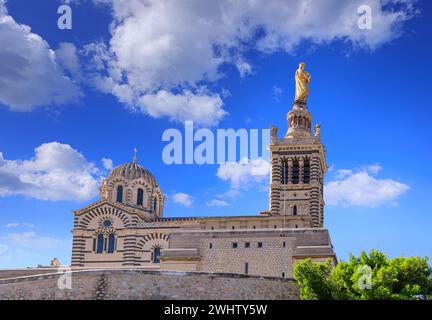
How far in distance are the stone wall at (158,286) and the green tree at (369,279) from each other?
75.1 inches

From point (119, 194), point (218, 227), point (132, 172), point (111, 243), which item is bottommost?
point (111, 243)

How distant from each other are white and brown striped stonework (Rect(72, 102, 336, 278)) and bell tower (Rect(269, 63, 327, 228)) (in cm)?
8

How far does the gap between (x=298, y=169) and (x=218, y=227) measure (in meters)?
9.97

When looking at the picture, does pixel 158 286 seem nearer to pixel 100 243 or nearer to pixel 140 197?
pixel 100 243

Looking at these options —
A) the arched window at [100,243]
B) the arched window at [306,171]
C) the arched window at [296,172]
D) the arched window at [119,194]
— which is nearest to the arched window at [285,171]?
the arched window at [296,172]

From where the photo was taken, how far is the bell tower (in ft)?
211

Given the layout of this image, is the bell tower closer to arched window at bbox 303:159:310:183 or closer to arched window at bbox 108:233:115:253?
arched window at bbox 303:159:310:183

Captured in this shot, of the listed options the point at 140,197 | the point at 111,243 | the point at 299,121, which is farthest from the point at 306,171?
the point at 111,243

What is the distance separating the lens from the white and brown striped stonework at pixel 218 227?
4838 cm

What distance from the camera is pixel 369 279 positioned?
3472cm
